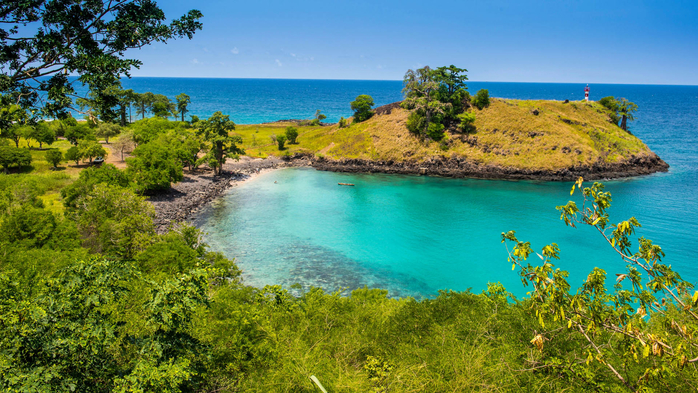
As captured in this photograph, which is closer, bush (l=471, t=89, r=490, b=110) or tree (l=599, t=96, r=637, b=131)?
bush (l=471, t=89, r=490, b=110)

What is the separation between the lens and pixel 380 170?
78.2 m

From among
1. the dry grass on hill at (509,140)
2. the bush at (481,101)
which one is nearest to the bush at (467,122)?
the dry grass on hill at (509,140)

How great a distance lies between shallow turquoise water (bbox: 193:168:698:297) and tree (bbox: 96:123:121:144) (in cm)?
3642

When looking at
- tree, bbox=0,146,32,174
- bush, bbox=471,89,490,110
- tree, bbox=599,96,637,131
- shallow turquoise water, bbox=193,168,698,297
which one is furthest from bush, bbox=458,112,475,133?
tree, bbox=0,146,32,174

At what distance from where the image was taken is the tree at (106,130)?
75000 mm

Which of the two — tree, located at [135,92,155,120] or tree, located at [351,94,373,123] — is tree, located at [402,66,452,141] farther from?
tree, located at [135,92,155,120]

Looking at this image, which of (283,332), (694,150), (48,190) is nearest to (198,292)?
(283,332)

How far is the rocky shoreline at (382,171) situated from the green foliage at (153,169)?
2504mm

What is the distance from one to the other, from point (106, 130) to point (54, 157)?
20883 millimetres

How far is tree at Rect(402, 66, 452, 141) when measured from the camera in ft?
271

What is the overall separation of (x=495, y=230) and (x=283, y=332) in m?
36.9

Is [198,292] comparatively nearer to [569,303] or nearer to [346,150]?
[569,303]

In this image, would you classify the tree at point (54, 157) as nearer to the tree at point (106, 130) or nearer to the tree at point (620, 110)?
the tree at point (106, 130)

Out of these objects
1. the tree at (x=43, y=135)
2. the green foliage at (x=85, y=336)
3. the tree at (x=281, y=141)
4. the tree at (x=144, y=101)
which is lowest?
the green foliage at (x=85, y=336)
